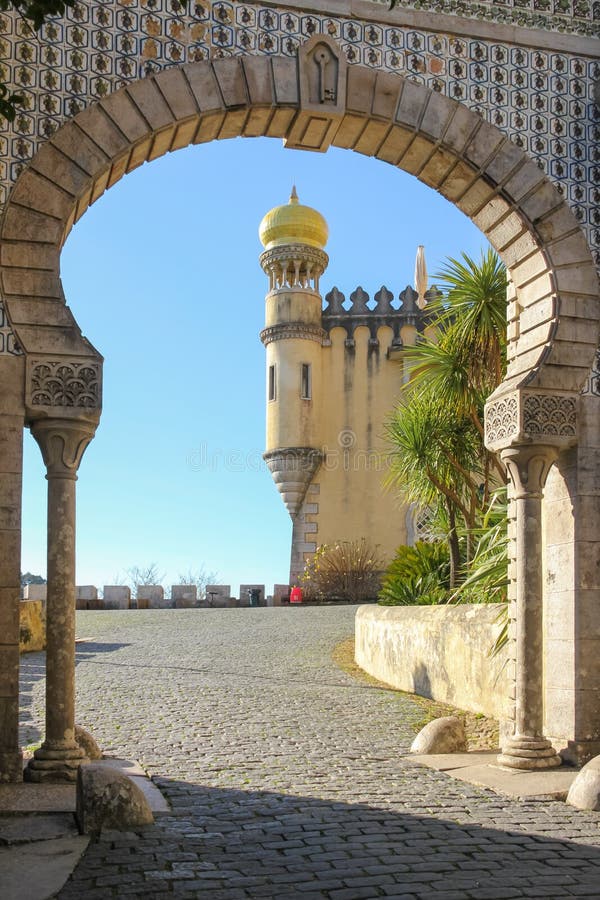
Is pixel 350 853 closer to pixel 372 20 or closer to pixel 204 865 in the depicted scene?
pixel 204 865

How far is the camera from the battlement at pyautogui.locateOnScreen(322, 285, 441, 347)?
91.6 ft

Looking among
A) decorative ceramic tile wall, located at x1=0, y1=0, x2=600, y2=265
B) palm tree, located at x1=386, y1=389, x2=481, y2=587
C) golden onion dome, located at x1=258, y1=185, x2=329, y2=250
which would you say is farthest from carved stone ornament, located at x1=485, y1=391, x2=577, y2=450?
golden onion dome, located at x1=258, y1=185, x2=329, y2=250

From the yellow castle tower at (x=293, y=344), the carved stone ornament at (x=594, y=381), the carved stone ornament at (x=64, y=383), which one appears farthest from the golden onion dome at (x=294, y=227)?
the carved stone ornament at (x=64, y=383)

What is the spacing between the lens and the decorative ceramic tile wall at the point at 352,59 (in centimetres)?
710

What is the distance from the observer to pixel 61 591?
679cm

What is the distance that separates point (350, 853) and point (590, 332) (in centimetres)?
411

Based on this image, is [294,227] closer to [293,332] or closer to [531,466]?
[293,332]

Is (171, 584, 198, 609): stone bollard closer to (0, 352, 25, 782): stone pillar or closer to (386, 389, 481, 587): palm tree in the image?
(386, 389, 481, 587): palm tree

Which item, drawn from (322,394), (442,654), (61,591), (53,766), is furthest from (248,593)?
Result: (53,766)

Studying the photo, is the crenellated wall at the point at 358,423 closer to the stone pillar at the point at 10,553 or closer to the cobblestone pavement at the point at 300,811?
the cobblestone pavement at the point at 300,811

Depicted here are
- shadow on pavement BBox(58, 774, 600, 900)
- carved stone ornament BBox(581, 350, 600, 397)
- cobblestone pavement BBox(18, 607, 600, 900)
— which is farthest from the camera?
carved stone ornament BBox(581, 350, 600, 397)

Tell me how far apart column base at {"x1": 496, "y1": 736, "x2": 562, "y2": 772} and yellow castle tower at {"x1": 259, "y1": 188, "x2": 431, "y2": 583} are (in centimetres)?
1928

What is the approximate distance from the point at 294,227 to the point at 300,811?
72.8 feet

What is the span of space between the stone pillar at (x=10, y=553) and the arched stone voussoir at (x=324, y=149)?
0.30 m
